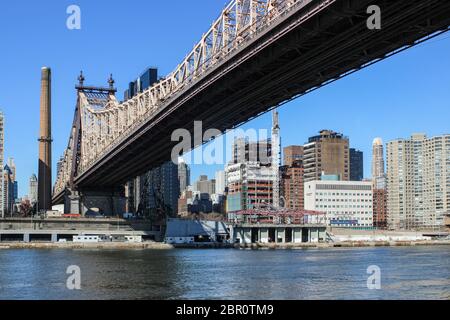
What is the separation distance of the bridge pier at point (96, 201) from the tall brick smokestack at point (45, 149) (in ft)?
15.1

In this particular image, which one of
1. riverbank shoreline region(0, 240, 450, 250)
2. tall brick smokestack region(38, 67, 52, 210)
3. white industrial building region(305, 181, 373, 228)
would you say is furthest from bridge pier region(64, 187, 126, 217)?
white industrial building region(305, 181, 373, 228)

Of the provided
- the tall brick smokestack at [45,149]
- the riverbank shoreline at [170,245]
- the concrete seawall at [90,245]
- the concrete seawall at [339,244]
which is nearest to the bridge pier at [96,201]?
the tall brick smokestack at [45,149]

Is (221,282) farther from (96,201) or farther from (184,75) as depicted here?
(96,201)

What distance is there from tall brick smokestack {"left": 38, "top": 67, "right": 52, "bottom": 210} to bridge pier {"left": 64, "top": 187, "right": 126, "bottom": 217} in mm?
4616

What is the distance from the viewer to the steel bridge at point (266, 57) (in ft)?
130

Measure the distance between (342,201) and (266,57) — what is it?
147m

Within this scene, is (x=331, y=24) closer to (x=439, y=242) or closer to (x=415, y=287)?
(x=415, y=287)

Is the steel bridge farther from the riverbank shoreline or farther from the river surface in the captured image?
the riverbank shoreline

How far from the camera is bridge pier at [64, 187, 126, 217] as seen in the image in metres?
122


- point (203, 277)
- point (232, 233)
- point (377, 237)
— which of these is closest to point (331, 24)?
point (203, 277)

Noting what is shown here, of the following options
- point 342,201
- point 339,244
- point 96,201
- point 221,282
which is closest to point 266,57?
point 221,282

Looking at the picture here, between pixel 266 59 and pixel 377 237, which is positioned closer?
pixel 266 59

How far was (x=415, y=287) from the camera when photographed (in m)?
37.7
